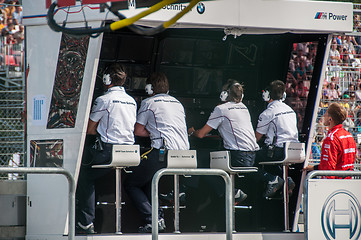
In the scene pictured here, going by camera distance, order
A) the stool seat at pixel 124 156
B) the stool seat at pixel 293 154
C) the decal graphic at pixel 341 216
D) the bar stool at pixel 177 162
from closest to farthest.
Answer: the decal graphic at pixel 341 216 < the stool seat at pixel 124 156 < the bar stool at pixel 177 162 < the stool seat at pixel 293 154

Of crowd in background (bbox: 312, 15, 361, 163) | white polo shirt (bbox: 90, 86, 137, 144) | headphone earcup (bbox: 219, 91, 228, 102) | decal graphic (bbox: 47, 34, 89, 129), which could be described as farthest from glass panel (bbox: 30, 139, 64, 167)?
crowd in background (bbox: 312, 15, 361, 163)

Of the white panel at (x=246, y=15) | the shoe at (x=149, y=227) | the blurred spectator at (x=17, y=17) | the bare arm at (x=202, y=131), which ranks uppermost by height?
the blurred spectator at (x=17, y=17)

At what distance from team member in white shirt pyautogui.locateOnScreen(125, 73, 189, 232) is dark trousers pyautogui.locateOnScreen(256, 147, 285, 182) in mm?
1079

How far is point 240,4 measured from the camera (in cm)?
845

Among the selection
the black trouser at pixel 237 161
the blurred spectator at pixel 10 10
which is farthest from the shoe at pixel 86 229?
the blurred spectator at pixel 10 10

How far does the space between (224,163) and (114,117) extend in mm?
1400

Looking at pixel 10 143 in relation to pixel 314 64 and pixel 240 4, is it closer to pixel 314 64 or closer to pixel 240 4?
pixel 240 4

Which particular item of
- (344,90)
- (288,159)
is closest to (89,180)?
(288,159)

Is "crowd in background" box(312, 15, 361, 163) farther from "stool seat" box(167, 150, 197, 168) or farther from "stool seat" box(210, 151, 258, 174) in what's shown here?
"stool seat" box(167, 150, 197, 168)

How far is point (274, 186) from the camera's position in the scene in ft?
29.6

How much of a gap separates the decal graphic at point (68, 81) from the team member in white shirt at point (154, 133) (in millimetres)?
782

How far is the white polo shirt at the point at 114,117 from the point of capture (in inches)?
318

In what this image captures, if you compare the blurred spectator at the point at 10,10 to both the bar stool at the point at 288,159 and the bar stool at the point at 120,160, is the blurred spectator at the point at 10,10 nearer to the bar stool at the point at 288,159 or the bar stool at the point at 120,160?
the bar stool at the point at 120,160

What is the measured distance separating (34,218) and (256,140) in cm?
284
